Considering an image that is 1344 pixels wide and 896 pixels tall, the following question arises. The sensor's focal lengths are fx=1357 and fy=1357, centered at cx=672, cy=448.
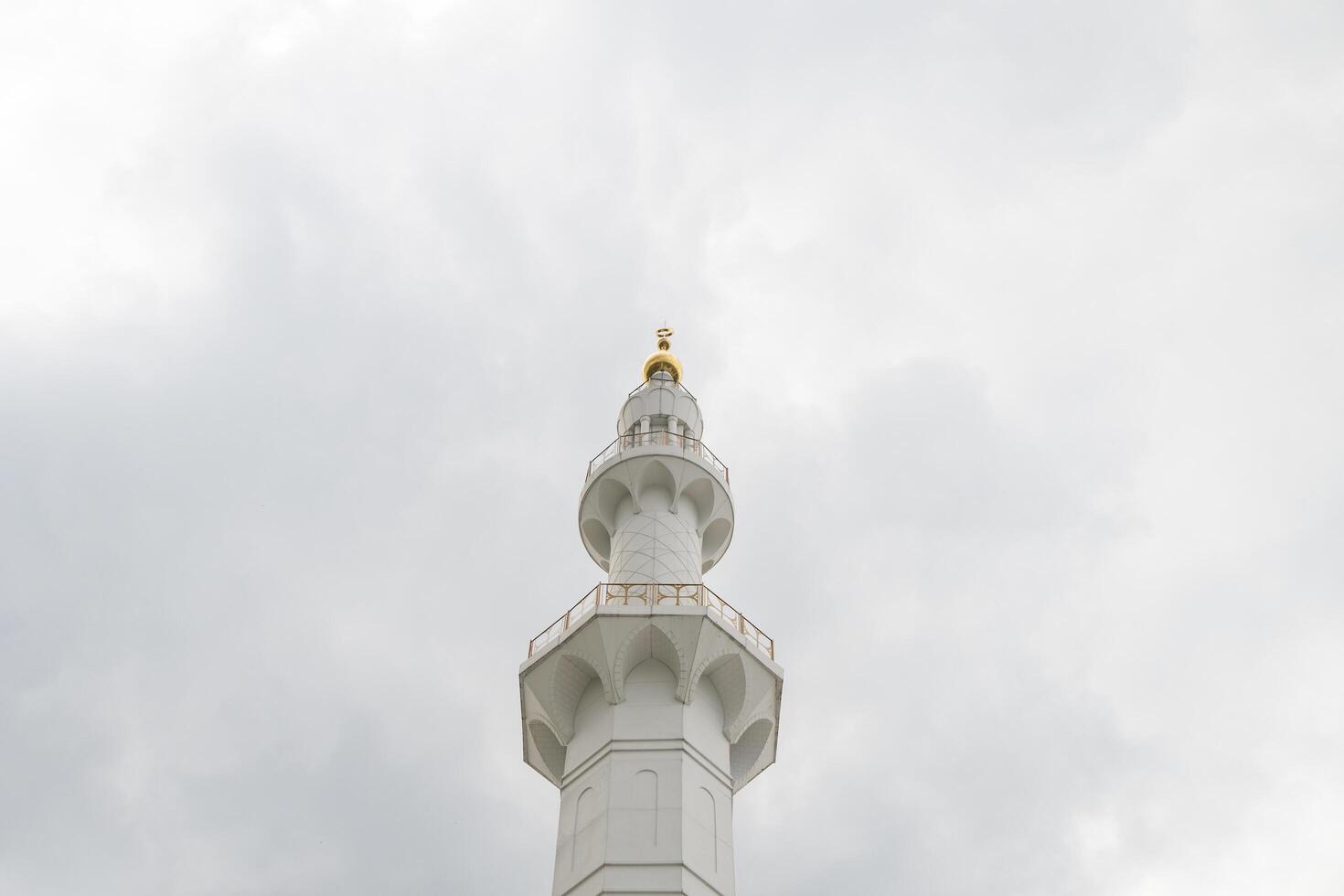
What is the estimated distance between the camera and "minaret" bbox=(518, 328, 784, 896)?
31578 mm

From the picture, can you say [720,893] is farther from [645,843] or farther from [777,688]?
[777,688]

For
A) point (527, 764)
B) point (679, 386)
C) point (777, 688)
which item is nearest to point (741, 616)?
point (777, 688)

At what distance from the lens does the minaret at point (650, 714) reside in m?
31.6

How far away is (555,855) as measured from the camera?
33.0m

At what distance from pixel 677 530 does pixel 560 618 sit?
5.81 metres

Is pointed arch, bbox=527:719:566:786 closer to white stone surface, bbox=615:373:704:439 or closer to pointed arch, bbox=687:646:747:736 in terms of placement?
pointed arch, bbox=687:646:747:736

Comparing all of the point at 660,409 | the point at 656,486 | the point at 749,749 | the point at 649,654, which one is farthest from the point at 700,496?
the point at 749,749

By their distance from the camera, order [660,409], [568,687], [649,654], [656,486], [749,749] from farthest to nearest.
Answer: [660,409] → [656,486] → [749,749] → [568,687] → [649,654]

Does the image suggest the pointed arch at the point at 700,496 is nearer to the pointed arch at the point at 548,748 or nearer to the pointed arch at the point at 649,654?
the pointed arch at the point at 649,654

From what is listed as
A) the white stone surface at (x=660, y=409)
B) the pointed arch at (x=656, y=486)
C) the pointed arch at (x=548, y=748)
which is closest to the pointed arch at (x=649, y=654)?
the pointed arch at (x=548, y=748)

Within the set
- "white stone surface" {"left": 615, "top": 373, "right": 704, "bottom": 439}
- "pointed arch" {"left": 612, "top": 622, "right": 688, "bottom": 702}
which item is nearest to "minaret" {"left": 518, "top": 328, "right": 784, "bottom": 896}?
"pointed arch" {"left": 612, "top": 622, "right": 688, "bottom": 702}

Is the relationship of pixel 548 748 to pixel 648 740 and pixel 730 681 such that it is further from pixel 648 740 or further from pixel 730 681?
pixel 730 681

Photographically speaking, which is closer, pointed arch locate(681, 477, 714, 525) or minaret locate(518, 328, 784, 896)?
minaret locate(518, 328, 784, 896)

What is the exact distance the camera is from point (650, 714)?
112 ft
